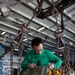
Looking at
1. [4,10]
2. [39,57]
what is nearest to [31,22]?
[39,57]

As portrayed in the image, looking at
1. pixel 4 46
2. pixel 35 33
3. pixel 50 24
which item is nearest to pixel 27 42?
pixel 4 46

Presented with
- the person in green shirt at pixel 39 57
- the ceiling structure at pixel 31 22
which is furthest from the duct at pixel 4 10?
the ceiling structure at pixel 31 22

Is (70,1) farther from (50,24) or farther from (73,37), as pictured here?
(73,37)

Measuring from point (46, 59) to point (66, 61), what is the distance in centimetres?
22

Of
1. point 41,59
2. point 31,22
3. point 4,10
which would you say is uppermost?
point 31,22

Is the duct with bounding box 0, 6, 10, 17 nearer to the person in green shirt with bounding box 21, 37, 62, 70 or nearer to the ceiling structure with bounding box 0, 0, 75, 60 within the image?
the person in green shirt with bounding box 21, 37, 62, 70

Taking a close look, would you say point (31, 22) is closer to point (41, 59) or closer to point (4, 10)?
point (41, 59)

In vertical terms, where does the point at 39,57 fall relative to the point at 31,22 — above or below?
below

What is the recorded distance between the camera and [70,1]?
139cm

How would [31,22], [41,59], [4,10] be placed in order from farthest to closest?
[31,22] → [41,59] → [4,10]

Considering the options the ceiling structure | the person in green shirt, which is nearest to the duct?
the person in green shirt

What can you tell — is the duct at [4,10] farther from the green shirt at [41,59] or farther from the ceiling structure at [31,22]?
the ceiling structure at [31,22]

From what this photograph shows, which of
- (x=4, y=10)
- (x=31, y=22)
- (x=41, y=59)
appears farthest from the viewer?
(x=31, y=22)

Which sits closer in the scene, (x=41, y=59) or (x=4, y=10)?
(x=4, y=10)
